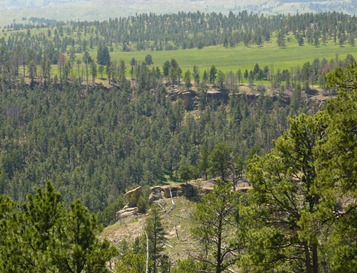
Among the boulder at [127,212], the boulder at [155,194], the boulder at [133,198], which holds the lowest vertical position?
the boulder at [127,212]

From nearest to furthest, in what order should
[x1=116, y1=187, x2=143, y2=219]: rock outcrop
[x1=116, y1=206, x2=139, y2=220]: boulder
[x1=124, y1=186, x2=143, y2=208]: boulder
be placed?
[x1=116, y1=206, x2=139, y2=220]: boulder < [x1=116, y1=187, x2=143, y2=219]: rock outcrop < [x1=124, y1=186, x2=143, y2=208]: boulder

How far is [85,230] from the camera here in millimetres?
21938

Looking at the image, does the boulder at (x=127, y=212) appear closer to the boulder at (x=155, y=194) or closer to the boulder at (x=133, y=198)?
the boulder at (x=133, y=198)

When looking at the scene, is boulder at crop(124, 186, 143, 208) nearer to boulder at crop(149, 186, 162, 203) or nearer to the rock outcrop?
the rock outcrop

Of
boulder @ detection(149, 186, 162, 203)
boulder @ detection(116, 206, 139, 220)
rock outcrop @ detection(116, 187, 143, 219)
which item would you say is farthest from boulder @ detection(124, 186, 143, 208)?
boulder @ detection(149, 186, 162, 203)

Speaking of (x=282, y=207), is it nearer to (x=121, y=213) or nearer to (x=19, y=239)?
(x=19, y=239)

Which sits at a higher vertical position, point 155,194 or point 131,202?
point 155,194

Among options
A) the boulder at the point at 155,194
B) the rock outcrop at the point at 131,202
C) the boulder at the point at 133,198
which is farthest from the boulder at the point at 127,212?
the boulder at the point at 155,194

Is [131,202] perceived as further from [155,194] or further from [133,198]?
[155,194]

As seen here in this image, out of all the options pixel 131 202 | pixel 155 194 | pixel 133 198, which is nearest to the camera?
pixel 155 194

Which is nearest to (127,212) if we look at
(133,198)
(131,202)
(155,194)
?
(131,202)

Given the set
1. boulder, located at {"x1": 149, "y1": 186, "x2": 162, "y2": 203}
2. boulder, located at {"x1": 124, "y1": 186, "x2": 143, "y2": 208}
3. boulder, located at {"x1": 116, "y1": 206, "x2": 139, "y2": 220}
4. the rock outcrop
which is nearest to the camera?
boulder, located at {"x1": 116, "y1": 206, "x2": 139, "y2": 220}

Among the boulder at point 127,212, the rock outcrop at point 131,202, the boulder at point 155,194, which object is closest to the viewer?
the boulder at point 127,212

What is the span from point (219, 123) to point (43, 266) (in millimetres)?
179769
